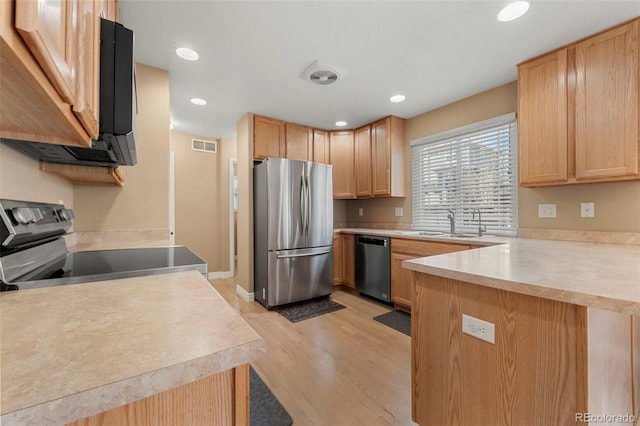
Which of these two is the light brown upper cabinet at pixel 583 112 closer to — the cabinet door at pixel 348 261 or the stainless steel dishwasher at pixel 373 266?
the stainless steel dishwasher at pixel 373 266

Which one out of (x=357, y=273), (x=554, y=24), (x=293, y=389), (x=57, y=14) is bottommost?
(x=293, y=389)

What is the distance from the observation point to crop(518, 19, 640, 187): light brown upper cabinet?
1.70 meters

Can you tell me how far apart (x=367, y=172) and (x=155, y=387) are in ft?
12.0

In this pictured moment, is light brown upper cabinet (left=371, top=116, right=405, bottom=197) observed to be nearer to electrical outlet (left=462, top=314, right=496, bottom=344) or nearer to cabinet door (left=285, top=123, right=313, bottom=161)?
cabinet door (left=285, top=123, right=313, bottom=161)

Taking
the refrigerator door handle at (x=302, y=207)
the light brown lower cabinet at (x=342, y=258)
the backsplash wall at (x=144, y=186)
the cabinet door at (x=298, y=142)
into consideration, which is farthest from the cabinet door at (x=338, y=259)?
the backsplash wall at (x=144, y=186)

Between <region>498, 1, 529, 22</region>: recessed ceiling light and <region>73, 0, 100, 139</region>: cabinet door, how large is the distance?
2.12 m

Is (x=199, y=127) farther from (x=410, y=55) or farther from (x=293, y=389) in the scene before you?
(x=293, y=389)

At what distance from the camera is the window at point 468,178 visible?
2.61 meters

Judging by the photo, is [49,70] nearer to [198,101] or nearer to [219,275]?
[198,101]

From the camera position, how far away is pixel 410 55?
2.16 meters

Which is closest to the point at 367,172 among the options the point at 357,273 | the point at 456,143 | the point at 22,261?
the point at 456,143

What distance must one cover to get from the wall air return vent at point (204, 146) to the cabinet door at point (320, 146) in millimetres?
1773

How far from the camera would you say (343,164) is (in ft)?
13.5

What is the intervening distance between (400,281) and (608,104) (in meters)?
2.18
